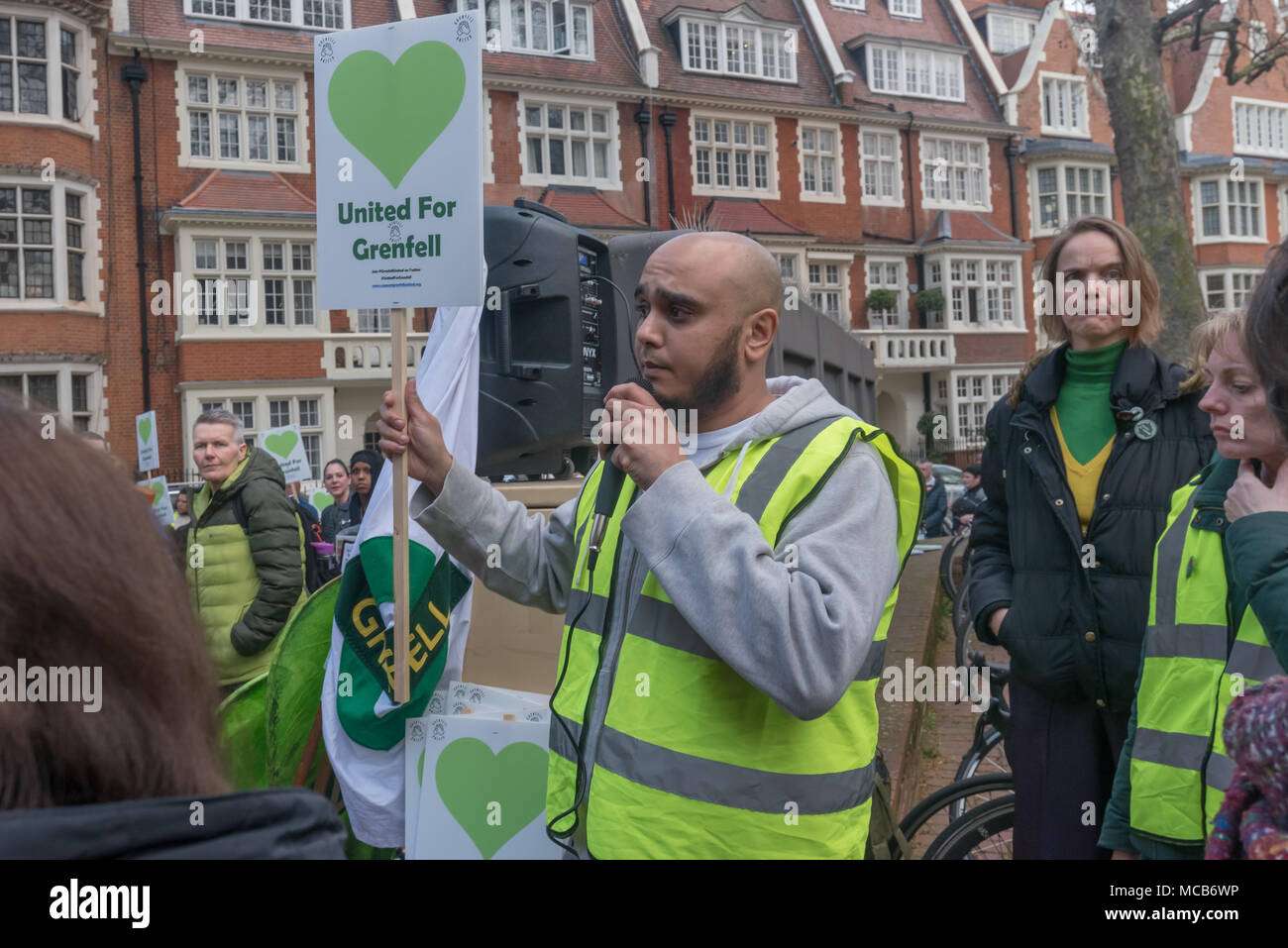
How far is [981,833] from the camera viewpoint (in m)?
3.40

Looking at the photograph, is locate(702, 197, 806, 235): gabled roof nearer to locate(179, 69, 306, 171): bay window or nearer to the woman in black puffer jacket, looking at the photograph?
locate(179, 69, 306, 171): bay window

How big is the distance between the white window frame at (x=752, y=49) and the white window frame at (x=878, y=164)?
259 cm

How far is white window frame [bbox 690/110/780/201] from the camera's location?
26797 mm

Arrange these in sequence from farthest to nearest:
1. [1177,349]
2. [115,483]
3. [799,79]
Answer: [799,79] < [1177,349] < [115,483]

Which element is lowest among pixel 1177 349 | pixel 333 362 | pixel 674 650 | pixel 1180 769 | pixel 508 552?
pixel 1180 769

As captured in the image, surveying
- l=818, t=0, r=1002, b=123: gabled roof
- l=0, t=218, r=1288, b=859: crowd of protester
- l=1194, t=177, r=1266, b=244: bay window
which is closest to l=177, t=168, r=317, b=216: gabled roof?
l=818, t=0, r=1002, b=123: gabled roof

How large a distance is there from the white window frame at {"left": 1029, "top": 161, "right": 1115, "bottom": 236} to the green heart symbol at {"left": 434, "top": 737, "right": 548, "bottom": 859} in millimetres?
31778

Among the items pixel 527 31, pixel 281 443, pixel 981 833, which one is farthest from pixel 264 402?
pixel 981 833

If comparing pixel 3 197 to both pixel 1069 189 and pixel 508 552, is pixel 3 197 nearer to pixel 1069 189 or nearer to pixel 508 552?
pixel 508 552

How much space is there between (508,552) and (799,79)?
2891 centimetres

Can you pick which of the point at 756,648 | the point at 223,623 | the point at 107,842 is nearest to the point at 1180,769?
the point at 756,648

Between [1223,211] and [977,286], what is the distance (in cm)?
987

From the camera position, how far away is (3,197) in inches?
779

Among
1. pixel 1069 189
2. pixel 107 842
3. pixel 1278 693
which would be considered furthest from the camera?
pixel 1069 189
